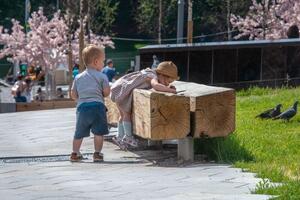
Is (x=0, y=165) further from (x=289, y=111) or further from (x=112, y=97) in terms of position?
(x=289, y=111)

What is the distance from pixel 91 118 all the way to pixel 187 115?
1367 millimetres

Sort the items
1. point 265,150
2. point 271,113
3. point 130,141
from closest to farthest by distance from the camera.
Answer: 1. point 265,150
2. point 130,141
3. point 271,113

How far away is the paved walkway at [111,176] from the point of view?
8.79 m

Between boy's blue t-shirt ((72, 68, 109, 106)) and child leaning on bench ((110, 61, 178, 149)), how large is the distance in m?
0.46

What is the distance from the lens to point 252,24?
175 feet

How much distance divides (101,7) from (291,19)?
2207cm

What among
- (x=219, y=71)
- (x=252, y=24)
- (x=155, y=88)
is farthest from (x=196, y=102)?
(x=252, y=24)

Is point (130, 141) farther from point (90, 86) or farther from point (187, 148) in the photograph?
point (187, 148)

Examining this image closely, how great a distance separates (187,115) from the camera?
1096cm

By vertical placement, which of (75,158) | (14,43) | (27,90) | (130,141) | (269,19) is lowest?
(27,90)

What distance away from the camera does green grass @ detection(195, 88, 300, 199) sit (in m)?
8.87

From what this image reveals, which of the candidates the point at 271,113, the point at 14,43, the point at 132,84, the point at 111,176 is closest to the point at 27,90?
the point at 271,113

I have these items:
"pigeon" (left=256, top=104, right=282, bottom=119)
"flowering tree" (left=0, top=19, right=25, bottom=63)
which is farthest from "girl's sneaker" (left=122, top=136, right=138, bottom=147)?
"flowering tree" (left=0, top=19, right=25, bottom=63)

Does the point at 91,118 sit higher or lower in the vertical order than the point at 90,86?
lower
